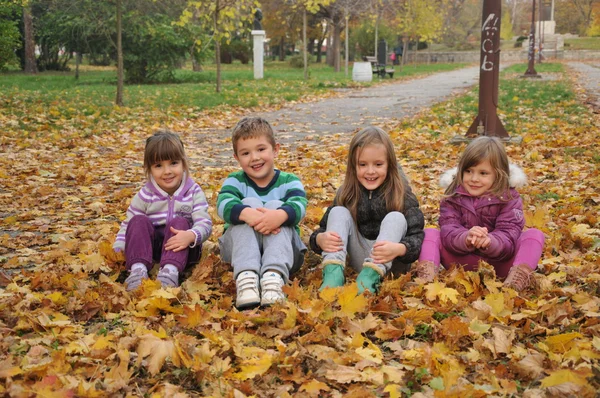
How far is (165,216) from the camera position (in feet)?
12.2

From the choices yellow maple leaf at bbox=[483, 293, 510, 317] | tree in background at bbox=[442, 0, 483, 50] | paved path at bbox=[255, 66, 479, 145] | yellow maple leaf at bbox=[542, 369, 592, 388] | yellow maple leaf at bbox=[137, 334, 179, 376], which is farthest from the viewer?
tree in background at bbox=[442, 0, 483, 50]

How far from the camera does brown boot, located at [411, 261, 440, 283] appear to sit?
10.8 ft

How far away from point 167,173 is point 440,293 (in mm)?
1707

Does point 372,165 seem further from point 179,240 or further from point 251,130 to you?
point 179,240

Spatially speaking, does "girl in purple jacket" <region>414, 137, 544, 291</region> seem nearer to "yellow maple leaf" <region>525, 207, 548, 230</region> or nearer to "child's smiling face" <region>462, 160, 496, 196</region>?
"child's smiling face" <region>462, 160, 496, 196</region>

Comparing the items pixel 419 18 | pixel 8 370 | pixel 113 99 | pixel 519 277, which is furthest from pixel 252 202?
pixel 419 18

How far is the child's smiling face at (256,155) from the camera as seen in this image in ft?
11.6

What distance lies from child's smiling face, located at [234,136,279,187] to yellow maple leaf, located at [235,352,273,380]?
1.37m

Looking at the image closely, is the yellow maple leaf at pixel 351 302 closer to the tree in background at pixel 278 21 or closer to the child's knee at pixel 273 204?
the child's knee at pixel 273 204

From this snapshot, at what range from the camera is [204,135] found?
9820 millimetres

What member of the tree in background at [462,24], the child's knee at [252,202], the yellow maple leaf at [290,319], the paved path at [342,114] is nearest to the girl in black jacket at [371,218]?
the child's knee at [252,202]

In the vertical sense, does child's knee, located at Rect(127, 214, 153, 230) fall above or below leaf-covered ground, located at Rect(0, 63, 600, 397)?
above

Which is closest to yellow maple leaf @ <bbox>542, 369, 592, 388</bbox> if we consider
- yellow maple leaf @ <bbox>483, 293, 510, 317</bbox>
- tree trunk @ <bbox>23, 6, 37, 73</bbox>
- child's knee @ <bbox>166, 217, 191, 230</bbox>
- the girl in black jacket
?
yellow maple leaf @ <bbox>483, 293, 510, 317</bbox>

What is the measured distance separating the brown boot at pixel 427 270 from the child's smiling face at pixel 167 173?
4.91ft
